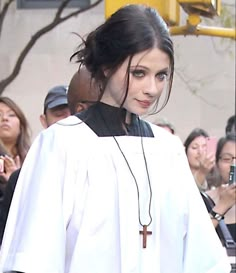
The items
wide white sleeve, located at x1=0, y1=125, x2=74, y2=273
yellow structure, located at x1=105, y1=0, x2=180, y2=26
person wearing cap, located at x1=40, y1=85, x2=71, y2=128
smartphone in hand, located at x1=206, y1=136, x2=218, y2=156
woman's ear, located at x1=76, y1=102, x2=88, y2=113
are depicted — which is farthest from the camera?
smartphone in hand, located at x1=206, y1=136, x2=218, y2=156

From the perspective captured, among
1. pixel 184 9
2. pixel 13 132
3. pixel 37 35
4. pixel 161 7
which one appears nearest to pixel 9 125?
pixel 13 132

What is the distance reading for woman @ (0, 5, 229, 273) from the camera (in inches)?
136

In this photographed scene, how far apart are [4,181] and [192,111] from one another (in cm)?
1014

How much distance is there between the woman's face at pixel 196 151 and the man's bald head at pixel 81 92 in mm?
3591

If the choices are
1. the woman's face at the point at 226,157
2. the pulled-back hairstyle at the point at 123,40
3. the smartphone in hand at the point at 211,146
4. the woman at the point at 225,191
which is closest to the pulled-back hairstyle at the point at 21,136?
the woman at the point at 225,191

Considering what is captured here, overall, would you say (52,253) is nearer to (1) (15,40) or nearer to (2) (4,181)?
(2) (4,181)

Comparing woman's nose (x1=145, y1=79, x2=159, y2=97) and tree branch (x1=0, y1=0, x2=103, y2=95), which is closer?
woman's nose (x1=145, y1=79, x2=159, y2=97)

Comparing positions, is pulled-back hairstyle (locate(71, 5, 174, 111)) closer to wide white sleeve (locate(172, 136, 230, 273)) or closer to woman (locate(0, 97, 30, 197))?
wide white sleeve (locate(172, 136, 230, 273))

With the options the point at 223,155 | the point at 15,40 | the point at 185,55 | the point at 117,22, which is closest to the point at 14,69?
the point at 15,40

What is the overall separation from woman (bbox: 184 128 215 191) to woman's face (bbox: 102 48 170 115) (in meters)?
3.95

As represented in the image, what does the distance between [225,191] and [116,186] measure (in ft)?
9.39

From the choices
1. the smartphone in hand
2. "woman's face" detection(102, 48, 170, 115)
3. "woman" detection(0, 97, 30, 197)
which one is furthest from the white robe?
the smartphone in hand

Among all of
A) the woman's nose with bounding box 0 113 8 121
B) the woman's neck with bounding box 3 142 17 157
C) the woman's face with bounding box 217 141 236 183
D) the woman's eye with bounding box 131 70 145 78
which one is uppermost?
the woman's nose with bounding box 0 113 8 121

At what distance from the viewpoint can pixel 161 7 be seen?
5.56m
